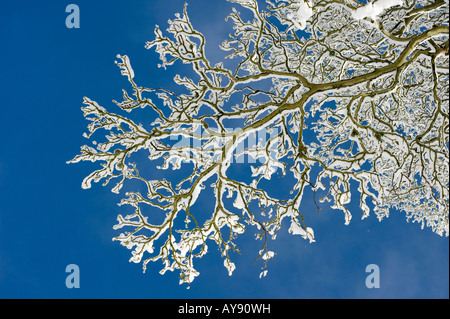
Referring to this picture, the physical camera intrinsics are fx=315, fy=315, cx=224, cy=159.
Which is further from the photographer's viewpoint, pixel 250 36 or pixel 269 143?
pixel 250 36

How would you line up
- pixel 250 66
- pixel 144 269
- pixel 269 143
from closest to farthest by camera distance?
pixel 144 269 → pixel 269 143 → pixel 250 66

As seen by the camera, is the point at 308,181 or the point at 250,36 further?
the point at 250,36

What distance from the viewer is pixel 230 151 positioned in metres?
4.28

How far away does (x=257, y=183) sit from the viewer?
5.02 metres

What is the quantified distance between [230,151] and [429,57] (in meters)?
2.95

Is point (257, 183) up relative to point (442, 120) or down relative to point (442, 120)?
down

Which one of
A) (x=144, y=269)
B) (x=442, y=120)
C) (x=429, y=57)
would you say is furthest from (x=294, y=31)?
(x=144, y=269)

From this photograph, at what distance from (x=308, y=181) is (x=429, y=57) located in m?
2.31

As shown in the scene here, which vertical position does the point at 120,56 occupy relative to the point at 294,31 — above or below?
below

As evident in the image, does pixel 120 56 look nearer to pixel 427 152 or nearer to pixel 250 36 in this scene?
pixel 250 36

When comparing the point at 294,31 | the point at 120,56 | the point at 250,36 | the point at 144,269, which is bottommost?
the point at 144,269

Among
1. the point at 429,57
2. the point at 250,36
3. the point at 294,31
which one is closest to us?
the point at 429,57

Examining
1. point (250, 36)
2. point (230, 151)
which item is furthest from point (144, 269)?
point (250, 36)

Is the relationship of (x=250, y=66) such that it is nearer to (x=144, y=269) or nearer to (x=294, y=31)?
(x=294, y=31)
